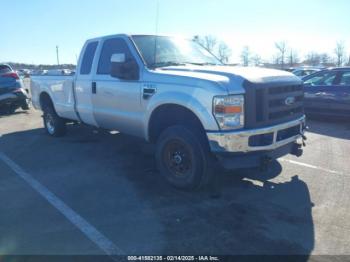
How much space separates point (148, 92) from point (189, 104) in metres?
0.89

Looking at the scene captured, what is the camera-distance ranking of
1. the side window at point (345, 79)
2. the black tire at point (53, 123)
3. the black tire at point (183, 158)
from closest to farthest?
the black tire at point (183, 158) → the black tire at point (53, 123) → the side window at point (345, 79)

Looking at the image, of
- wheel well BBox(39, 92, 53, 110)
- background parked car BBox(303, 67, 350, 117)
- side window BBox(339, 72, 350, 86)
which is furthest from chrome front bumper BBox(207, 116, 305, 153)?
side window BBox(339, 72, 350, 86)

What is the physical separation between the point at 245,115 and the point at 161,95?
4.02ft

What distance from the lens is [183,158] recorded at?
4715 mm

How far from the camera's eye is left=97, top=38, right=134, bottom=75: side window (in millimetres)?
5688

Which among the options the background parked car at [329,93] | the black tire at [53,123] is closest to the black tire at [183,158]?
the black tire at [53,123]

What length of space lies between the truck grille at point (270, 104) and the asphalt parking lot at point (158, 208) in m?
0.98

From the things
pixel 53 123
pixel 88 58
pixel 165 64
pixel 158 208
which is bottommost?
pixel 158 208

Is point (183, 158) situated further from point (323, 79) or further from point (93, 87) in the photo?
point (323, 79)

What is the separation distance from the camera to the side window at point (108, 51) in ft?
18.7

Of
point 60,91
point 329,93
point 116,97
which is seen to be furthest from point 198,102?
point 329,93

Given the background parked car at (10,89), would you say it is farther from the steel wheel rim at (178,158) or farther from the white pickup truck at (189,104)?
the steel wheel rim at (178,158)

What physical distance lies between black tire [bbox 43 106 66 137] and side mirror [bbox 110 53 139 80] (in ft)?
11.6

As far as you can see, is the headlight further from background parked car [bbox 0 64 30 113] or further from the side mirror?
background parked car [bbox 0 64 30 113]
